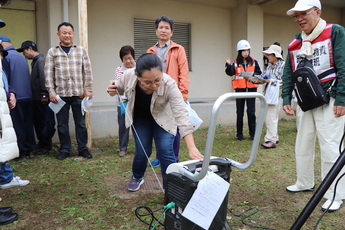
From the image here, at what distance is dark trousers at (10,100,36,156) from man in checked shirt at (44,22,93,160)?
528mm

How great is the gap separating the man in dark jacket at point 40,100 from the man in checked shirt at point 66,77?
0.33m

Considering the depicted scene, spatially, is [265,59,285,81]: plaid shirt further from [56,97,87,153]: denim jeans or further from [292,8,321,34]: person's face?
[56,97,87,153]: denim jeans

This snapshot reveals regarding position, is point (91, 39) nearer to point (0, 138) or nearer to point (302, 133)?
point (0, 138)

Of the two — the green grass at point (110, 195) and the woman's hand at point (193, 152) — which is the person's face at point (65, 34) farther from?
the woman's hand at point (193, 152)

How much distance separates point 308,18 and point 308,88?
0.69 m

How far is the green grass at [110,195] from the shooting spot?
118 inches

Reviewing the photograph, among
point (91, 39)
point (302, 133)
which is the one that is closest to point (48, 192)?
point (302, 133)

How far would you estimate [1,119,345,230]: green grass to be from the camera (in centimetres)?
299

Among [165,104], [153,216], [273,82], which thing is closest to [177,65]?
[165,104]

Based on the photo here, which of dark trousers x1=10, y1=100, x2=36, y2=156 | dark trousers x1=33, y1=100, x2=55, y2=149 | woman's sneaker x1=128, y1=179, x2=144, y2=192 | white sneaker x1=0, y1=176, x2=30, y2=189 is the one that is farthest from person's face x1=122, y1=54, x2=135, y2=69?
white sneaker x1=0, y1=176, x2=30, y2=189

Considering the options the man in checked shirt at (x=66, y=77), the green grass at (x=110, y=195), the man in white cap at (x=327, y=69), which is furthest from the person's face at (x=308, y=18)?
the man in checked shirt at (x=66, y=77)

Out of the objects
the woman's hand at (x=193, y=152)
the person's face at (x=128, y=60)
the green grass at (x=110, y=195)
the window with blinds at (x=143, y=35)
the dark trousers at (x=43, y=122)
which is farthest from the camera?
the window with blinds at (x=143, y=35)

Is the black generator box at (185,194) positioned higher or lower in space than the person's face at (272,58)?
lower

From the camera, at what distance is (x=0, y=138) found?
286 cm
